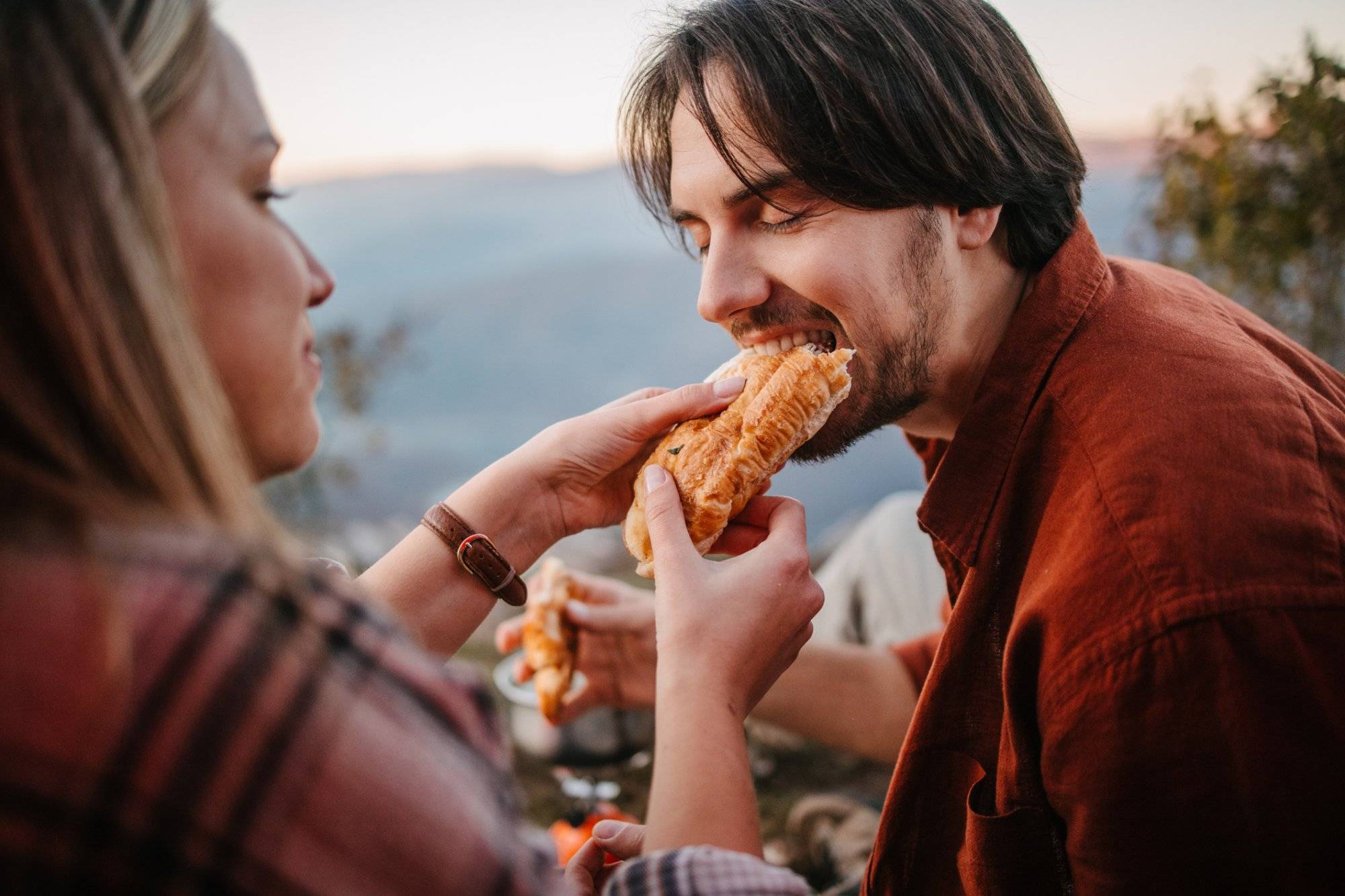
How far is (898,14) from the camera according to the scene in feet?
8.41

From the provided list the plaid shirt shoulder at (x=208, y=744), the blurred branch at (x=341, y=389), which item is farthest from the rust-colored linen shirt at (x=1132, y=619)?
the blurred branch at (x=341, y=389)

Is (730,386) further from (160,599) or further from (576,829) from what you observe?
(576,829)

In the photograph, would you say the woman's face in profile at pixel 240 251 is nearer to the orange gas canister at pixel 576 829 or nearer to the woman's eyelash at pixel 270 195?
the woman's eyelash at pixel 270 195

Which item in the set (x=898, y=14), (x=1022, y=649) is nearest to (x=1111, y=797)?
(x=1022, y=649)

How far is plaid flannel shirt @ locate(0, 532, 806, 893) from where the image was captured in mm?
841

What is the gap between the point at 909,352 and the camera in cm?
255

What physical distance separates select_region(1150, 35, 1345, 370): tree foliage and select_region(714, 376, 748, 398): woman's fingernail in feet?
11.4

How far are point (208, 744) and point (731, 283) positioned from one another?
2.01 metres

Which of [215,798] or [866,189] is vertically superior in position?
[866,189]

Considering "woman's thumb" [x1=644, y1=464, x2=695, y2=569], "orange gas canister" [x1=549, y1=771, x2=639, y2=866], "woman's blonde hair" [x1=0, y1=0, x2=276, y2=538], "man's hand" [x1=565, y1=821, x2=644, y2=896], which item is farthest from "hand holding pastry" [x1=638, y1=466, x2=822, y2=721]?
"orange gas canister" [x1=549, y1=771, x2=639, y2=866]

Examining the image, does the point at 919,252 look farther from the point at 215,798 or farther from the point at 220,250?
the point at 215,798

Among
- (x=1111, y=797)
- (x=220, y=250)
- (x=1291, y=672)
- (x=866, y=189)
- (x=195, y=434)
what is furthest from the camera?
(x=866, y=189)

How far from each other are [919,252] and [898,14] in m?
0.73

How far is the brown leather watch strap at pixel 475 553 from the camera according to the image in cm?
262
